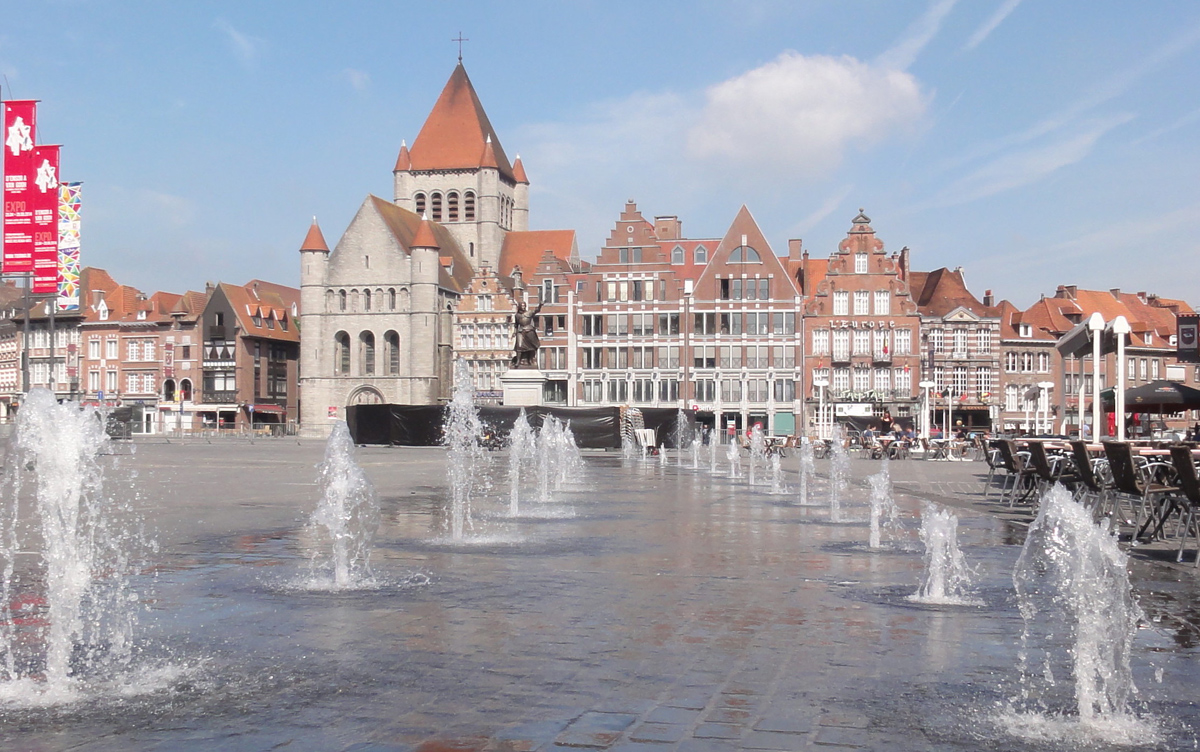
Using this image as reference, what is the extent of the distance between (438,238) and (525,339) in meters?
49.9

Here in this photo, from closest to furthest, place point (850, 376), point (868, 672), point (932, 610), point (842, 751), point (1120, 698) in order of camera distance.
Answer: point (842, 751) → point (1120, 698) → point (868, 672) → point (932, 610) → point (850, 376)

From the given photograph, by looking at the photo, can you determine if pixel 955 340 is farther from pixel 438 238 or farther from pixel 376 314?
pixel 376 314

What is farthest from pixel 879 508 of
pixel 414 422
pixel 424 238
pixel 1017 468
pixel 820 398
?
pixel 424 238

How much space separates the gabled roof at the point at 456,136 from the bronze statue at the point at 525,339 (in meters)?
53.3

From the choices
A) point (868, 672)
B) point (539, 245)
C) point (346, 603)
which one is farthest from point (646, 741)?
point (539, 245)

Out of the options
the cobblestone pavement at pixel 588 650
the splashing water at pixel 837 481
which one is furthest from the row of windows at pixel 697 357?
the cobblestone pavement at pixel 588 650

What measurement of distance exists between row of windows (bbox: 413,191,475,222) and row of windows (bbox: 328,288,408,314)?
11748 millimetres

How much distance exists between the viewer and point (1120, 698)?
532 cm

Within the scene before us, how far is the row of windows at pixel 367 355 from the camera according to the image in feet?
277

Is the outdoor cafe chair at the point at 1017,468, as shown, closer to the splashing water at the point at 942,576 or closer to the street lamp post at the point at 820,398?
the splashing water at the point at 942,576

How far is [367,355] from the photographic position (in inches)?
3349

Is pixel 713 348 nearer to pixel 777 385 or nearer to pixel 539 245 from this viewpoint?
pixel 777 385

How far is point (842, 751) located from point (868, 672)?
1.44 metres

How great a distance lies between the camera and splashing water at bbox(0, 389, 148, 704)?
565 centimetres
